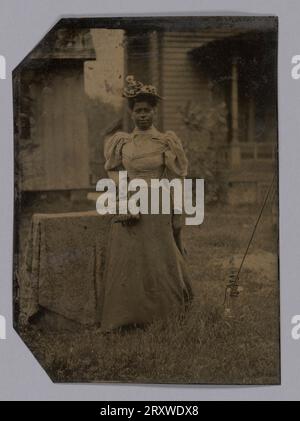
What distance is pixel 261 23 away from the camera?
5035 mm

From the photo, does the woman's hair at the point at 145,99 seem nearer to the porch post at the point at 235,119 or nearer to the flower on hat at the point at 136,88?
the flower on hat at the point at 136,88

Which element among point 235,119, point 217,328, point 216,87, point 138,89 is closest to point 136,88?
point 138,89

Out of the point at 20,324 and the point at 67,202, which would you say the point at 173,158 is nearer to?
the point at 67,202

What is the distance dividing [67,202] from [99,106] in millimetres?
717

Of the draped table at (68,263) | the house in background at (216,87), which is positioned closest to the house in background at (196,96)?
the house in background at (216,87)

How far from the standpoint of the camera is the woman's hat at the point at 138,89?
5016 mm

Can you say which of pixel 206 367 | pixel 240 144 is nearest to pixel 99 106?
pixel 240 144

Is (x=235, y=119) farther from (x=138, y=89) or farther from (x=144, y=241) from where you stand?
(x=144, y=241)

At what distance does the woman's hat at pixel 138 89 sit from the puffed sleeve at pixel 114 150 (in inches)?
11.4

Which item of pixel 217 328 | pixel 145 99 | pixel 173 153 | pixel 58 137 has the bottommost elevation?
pixel 217 328

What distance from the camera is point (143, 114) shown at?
5027 millimetres

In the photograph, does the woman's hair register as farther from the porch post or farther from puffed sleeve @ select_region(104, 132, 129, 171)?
the porch post

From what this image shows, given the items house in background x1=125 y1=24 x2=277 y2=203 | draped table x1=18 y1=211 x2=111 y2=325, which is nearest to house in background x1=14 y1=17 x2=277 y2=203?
house in background x1=125 y1=24 x2=277 y2=203

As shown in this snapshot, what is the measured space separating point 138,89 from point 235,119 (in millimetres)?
711
